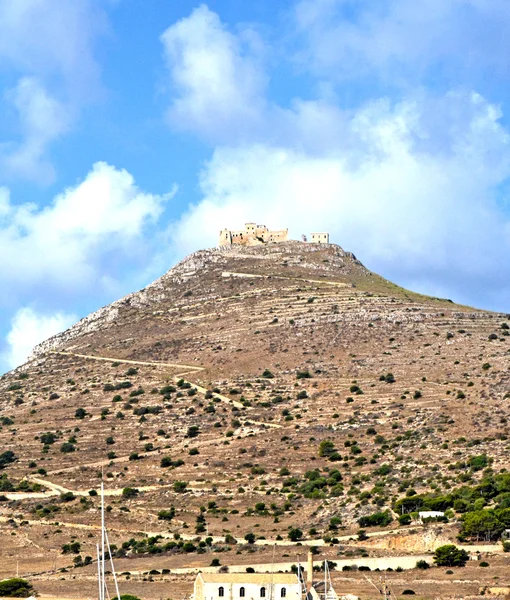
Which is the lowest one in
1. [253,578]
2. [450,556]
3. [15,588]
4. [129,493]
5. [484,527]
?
[253,578]

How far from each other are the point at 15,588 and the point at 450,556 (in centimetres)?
2249

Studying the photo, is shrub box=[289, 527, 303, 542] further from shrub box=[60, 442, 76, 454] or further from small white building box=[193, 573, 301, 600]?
shrub box=[60, 442, 76, 454]

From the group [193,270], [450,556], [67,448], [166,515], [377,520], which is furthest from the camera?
[193,270]

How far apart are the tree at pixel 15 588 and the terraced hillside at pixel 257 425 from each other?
1.66m

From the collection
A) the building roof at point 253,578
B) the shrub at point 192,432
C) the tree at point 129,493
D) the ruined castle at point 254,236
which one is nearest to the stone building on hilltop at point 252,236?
the ruined castle at point 254,236

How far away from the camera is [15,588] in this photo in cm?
6619

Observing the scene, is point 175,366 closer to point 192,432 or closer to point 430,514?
point 192,432

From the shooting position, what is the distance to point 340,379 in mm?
111750

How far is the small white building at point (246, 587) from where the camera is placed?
5978 centimetres

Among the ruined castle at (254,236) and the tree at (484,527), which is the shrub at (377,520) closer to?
the tree at (484,527)

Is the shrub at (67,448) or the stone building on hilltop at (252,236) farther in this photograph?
the stone building on hilltop at (252,236)

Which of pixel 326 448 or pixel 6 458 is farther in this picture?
pixel 6 458

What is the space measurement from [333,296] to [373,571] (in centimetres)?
6652

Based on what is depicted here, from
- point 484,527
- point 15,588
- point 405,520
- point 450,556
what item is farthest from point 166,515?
point 450,556
